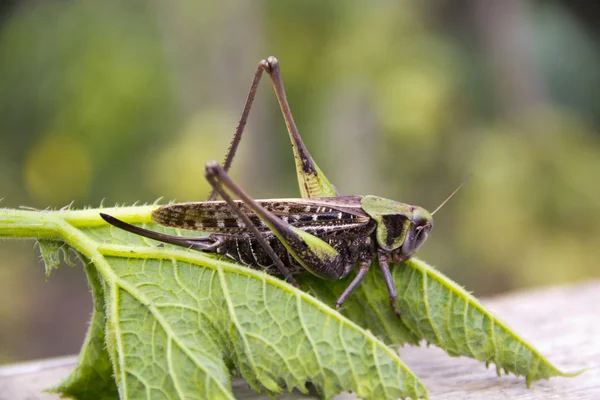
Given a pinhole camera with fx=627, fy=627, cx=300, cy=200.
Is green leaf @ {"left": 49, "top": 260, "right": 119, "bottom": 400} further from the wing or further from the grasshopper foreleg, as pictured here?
the grasshopper foreleg

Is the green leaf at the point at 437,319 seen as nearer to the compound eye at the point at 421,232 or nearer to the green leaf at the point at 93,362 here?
the compound eye at the point at 421,232

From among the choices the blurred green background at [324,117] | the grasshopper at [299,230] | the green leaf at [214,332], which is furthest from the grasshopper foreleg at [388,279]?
the blurred green background at [324,117]

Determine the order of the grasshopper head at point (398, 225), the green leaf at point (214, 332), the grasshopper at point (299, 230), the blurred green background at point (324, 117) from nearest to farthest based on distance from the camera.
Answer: the green leaf at point (214, 332), the grasshopper at point (299, 230), the grasshopper head at point (398, 225), the blurred green background at point (324, 117)

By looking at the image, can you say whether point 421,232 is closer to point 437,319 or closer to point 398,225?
point 398,225

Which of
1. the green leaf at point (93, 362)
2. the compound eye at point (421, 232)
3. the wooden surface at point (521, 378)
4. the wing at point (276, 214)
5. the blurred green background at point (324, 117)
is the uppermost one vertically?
the blurred green background at point (324, 117)

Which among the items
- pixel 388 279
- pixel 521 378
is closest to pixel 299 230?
pixel 388 279

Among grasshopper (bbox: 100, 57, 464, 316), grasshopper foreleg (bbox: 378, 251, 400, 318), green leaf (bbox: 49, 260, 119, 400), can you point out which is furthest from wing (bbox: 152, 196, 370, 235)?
green leaf (bbox: 49, 260, 119, 400)
